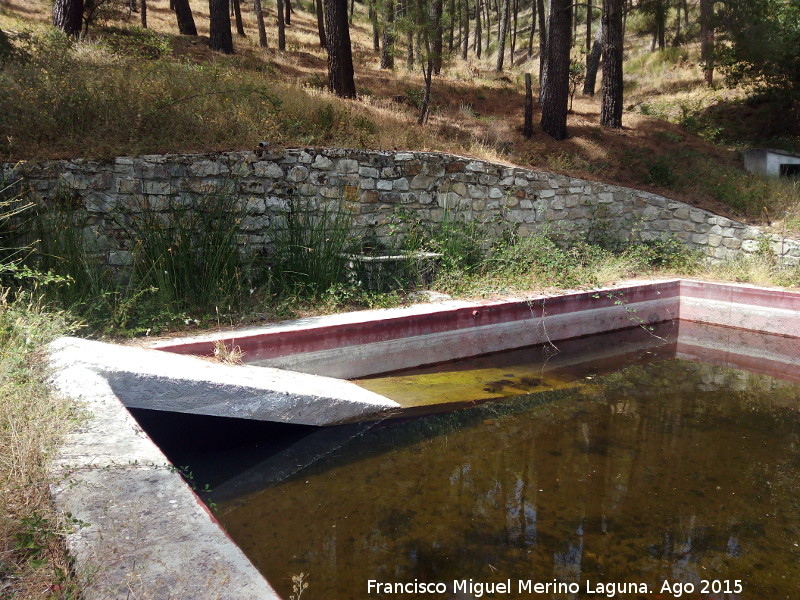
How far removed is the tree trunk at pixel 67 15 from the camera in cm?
1044

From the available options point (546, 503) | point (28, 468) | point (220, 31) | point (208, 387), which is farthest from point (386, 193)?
point (220, 31)

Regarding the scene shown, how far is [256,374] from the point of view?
450cm

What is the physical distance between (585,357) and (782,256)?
4.34 meters

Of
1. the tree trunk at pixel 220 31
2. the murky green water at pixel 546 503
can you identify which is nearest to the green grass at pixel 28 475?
the murky green water at pixel 546 503

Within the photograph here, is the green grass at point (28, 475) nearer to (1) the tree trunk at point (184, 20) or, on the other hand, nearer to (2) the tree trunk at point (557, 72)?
(2) the tree trunk at point (557, 72)

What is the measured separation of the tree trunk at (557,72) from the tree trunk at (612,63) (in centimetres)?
106

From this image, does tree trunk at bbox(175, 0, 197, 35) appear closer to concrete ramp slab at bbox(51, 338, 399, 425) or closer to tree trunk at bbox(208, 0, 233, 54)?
tree trunk at bbox(208, 0, 233, 54)

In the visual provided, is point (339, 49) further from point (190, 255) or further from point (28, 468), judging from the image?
point (28, 468)

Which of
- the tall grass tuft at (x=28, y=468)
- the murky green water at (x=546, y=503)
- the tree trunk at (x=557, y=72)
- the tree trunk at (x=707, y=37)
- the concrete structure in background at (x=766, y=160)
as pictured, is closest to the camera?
the tall grass tuft at (x=28, y=468)

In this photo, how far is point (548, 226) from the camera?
29.4 ft

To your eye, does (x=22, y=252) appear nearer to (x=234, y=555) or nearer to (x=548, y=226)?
(x=234, y=555)

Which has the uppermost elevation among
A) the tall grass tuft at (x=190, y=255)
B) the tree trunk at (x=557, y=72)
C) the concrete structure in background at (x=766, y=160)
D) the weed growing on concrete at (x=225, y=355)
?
the tree trunk at (x=557, y=72)

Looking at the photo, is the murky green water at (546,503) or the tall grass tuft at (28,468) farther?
the murky green water at (546,503)

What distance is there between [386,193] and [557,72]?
19.1 feet
